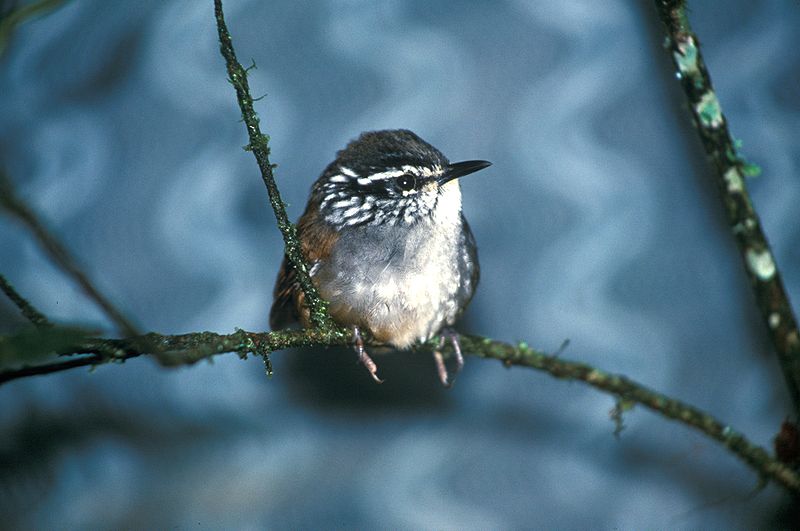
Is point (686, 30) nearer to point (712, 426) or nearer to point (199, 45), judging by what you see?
point (712, 426)

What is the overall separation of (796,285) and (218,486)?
8.95 ft

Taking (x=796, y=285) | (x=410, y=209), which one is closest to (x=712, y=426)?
(x=410, y=209)

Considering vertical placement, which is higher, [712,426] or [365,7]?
[365,7]

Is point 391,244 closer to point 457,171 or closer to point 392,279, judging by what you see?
point 392,279

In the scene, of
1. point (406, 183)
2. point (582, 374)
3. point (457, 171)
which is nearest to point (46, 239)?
point (582, 374)

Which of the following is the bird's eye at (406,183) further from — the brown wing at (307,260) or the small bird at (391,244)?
the brown wing at (307,260)

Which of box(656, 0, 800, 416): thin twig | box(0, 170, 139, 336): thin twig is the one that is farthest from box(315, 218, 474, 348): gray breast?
box(0, 170, 139, 336): thin twig

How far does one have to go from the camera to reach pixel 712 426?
1.66m

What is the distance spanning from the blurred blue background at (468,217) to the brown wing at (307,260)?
0.56m

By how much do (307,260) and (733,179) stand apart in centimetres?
138

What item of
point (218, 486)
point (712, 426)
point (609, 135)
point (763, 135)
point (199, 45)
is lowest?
point (712, 426)

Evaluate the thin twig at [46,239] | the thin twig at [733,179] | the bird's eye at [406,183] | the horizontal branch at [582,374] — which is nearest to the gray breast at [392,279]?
the bird's eye at [406,183]

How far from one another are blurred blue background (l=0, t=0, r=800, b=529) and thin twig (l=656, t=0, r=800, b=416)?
1.55m

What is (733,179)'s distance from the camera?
1.61 metres
